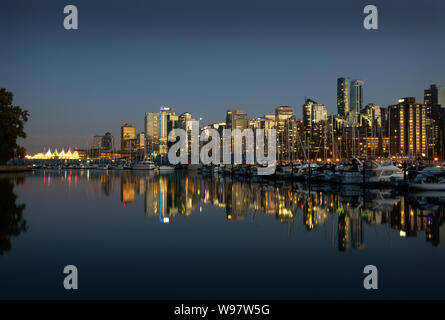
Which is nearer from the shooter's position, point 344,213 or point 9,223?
point 9,223

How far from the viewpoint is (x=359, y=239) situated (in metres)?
17.0

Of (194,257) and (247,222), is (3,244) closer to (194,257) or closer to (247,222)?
(194,257)

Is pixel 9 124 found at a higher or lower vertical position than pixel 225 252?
higher

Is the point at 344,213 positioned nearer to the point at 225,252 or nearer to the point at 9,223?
the point at 225,252

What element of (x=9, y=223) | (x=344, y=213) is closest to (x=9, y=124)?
(x=9, y=223)

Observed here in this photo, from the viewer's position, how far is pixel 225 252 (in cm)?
1491

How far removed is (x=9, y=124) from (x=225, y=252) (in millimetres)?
81474

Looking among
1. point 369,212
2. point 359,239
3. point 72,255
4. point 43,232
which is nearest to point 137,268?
point 72,255

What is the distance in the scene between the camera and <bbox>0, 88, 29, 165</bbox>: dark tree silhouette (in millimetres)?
80875

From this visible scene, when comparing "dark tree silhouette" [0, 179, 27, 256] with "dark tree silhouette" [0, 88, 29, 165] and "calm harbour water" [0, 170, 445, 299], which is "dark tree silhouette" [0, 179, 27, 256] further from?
"dark tree silhouette" [0, 88, 29, 165]

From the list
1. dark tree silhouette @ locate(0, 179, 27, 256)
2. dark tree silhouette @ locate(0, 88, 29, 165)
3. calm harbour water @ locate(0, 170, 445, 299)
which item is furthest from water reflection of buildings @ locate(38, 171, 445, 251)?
dark tree silhouette @ locate(0, 88, 29, 165)

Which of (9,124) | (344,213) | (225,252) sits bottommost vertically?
(225,252)

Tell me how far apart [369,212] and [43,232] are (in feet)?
62.6
